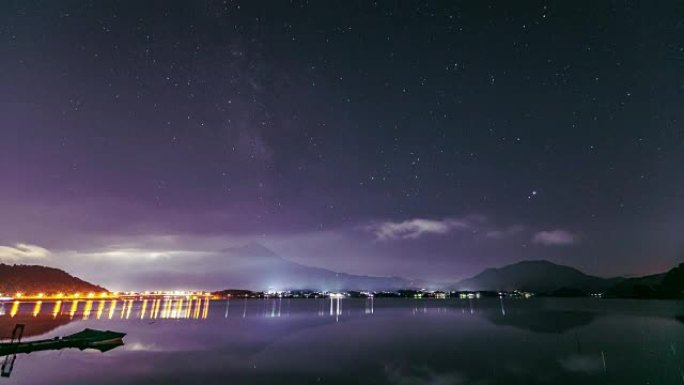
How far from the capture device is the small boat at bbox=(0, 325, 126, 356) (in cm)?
4053

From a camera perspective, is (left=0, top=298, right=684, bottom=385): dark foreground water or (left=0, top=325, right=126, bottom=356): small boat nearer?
(left=0, top=298, right=684, bottom=385): dark foreground water

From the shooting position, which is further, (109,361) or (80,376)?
(109,361)

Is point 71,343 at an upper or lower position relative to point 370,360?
upper

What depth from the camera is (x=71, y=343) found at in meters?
44.4

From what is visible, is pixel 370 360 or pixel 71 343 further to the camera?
pixel 71 343

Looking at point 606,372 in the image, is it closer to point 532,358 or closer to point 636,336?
point 532,358

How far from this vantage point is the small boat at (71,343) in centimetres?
4053

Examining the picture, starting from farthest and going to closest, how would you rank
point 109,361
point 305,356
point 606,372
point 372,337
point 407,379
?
point 372,337, point 305,356, point 109,361, point 606,372, point 407,379

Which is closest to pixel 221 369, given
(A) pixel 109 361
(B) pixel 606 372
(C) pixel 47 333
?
(A) pixel 109 361

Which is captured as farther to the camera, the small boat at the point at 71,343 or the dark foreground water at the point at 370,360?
the small boat at the point at 71,343

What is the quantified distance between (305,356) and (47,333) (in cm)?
4406

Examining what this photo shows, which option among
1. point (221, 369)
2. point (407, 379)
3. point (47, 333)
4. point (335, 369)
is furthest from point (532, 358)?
point (47, 333)

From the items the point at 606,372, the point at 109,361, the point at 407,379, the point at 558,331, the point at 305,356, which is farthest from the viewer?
the point at 558,331

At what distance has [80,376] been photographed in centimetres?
3131
